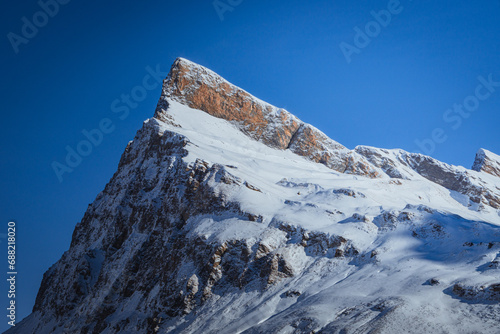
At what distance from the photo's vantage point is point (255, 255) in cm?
5600

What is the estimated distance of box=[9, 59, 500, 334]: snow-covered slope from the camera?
1630 inches

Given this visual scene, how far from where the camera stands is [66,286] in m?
77.5

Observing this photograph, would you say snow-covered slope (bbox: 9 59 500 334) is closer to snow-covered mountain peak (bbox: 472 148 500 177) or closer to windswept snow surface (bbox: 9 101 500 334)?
windswept snow surface (bbox: 9 101 500 334)

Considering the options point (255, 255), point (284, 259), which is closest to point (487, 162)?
point (284, 259)

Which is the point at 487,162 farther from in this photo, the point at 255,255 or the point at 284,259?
the point at 255,255

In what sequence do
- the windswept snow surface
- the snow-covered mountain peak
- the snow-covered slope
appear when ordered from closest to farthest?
the windswept snow surface, the snow-covered slope, the snow-covered mountain peak

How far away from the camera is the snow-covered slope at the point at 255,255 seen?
1630 inches

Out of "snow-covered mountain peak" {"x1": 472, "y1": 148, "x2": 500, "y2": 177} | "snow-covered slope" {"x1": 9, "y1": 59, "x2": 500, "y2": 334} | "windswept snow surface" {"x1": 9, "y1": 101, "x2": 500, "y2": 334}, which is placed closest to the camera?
"windswept snow surface" {"x1": 9, "y1": 101, "x2": 500, "y2": 334}

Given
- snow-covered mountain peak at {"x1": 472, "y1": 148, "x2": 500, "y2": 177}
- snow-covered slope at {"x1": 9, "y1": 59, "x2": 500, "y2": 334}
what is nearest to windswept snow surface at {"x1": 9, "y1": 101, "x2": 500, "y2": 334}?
snow-covered slope at {"x1": 9, "y1": 59, "x2": 500, "y2": 334}

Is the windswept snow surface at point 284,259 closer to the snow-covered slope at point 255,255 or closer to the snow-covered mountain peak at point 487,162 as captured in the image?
the snow-covered slope at point 255,255

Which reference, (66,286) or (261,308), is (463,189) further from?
(66,286)

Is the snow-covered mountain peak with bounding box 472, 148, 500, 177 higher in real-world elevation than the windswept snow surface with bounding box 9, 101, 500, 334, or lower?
lower

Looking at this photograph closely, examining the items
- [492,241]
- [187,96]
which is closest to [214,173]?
[492,241]

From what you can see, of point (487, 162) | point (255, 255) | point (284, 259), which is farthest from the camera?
point (487, 162)
